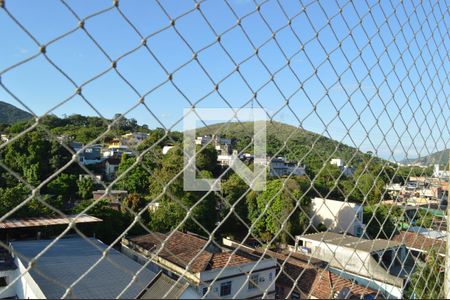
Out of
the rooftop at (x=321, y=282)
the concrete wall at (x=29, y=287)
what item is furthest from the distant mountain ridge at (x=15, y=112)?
the rooftop at (x=321, y=282)

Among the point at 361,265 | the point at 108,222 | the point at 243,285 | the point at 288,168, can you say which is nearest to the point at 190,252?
the point at 108,222

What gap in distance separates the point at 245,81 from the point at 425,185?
102 centimetres

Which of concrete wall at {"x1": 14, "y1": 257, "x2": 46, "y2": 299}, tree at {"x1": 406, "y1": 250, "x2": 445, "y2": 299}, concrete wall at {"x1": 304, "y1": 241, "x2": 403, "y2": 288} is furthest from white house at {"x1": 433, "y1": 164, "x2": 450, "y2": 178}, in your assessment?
concrete wall at {"x1": 14, "y1": 257, "x2": 46, "y2": 299}

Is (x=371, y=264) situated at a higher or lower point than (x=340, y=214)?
lower

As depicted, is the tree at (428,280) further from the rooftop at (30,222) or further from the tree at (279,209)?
the rooftop at (30,222)

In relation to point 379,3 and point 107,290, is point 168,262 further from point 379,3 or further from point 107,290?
point 379,3

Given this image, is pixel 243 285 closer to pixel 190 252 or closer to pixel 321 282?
pixel 321 282

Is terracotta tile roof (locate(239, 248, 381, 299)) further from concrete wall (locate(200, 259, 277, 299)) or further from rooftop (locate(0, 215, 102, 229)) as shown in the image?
rooftop (locate(0, 215, 102, 229))

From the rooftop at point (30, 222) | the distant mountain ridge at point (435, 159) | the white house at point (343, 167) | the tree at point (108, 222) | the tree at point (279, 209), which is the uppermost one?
the tree at point (279, 209)

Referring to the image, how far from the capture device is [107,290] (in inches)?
131

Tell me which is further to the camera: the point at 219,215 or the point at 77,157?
the point at 219,215

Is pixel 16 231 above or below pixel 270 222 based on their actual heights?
below

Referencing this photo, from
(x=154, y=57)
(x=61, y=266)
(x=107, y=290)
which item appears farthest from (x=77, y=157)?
(x=61, y=266)

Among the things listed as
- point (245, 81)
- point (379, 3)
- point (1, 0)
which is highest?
point (379, 3)
